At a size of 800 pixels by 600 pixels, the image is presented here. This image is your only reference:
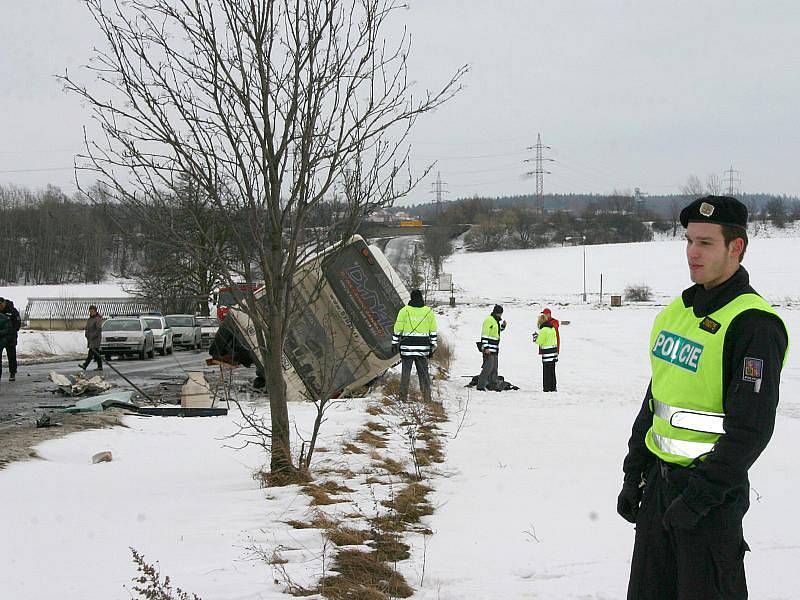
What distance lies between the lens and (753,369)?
3.17 m

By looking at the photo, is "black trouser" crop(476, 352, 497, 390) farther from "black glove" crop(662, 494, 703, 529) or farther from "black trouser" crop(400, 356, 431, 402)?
"black glove" crop(662, 494, 703, 529)

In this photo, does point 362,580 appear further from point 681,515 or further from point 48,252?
point 48,252

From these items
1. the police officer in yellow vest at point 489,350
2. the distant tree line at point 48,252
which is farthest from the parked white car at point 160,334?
the distant tree line at point 48,252

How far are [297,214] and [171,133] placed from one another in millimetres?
1154

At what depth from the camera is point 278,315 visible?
24.7 ft

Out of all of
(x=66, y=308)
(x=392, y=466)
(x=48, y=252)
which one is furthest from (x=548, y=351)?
(x=48, y=252)

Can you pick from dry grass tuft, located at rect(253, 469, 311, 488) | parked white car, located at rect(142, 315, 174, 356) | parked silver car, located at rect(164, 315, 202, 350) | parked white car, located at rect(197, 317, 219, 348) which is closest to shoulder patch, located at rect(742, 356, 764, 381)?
dry grass tuft, located at rect(253, 469, 311, 488)

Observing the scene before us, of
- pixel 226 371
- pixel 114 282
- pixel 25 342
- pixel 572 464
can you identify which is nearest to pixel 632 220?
pixel 114 282

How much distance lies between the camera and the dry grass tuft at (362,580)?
467 cm

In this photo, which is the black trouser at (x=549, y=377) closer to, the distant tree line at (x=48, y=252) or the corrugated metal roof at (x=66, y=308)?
the corrugated metal roof at (x=66, y=308)

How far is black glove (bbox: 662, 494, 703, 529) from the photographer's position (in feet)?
10.4

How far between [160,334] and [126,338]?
3.11 meters

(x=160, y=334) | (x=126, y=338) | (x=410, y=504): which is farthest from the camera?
(x=160, y=334)

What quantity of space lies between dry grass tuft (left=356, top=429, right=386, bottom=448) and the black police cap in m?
6.87
